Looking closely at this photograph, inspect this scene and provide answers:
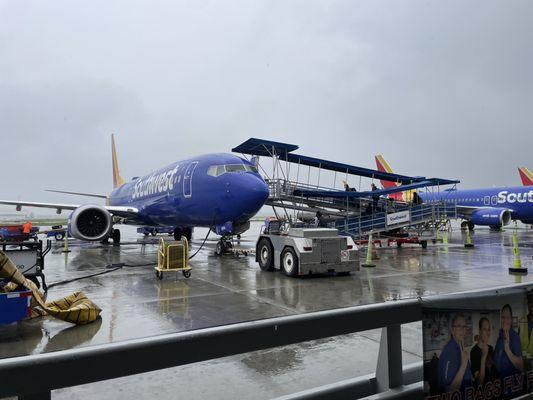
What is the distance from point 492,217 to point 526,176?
27.9 ft

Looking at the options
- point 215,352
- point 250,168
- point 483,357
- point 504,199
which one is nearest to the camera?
point 215,352

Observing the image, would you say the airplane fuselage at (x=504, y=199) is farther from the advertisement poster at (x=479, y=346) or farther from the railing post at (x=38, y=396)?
the railing post at (x=38, y=396)

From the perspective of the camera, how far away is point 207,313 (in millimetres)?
6191

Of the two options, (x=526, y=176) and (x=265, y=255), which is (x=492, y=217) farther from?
(x=265, y=255)

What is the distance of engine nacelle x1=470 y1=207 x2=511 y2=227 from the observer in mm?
29359

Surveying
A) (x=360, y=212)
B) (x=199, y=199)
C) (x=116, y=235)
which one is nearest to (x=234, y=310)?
(x=199, y=199)

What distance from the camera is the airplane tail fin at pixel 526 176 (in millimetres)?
34700

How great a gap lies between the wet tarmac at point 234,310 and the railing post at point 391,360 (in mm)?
1191

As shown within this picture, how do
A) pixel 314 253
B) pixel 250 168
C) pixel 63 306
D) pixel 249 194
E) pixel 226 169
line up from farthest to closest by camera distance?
1. pixel 250 168
2. pixel 226 169
3. pixel 249 194
4. pixel 314 253
5. pixel 63 306

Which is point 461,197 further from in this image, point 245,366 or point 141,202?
point 245,366

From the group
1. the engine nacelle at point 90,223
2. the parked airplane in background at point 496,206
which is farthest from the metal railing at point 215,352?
the parked airplane in background at point 496,206

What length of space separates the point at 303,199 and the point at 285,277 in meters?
9.91

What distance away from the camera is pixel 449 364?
2434 mm

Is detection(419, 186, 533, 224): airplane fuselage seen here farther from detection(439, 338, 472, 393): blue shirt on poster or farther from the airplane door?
detection(439, 338, 472, 393): blue shirt on poster
